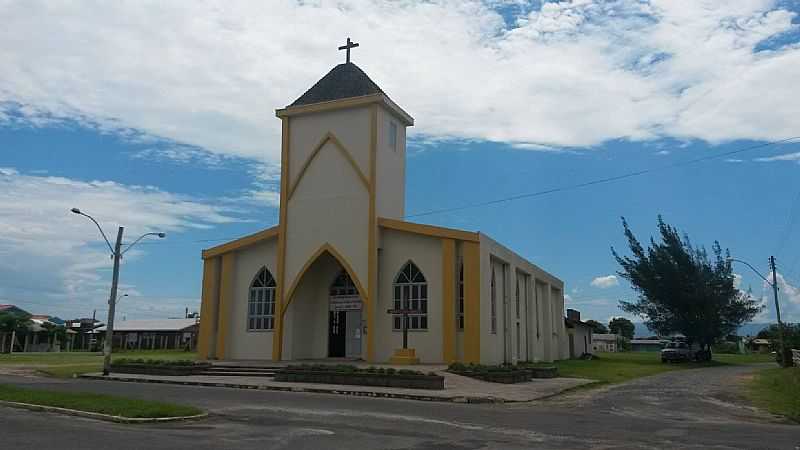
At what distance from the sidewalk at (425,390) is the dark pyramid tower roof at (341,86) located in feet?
44.4

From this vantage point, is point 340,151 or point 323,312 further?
point 323,312

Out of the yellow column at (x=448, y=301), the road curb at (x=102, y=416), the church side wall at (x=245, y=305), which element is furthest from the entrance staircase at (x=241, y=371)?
the road curb at (x=102, y=416)

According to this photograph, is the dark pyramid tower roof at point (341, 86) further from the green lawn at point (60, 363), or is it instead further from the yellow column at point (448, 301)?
the green lawn at point (60, 363)

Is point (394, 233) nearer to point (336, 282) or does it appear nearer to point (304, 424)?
point (336, 282)

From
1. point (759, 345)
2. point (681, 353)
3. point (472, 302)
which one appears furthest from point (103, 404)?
point (759, 345)

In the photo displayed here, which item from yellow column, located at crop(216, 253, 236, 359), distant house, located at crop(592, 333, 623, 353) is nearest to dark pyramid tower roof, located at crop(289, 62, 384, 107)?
yellow column, located at crop(216, 253, 236, 359)

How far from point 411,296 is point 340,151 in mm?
7030

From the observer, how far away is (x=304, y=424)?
1169 centimetres

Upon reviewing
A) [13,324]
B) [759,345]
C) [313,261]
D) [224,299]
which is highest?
[313,261]

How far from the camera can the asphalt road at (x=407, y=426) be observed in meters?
9.79

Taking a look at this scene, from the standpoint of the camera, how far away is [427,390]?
18.5 meters

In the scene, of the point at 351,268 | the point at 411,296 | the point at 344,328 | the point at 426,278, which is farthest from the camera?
the point at 344,328

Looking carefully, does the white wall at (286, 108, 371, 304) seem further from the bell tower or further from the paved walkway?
the paved walkway

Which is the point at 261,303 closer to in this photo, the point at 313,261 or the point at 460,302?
the point at 313,261
